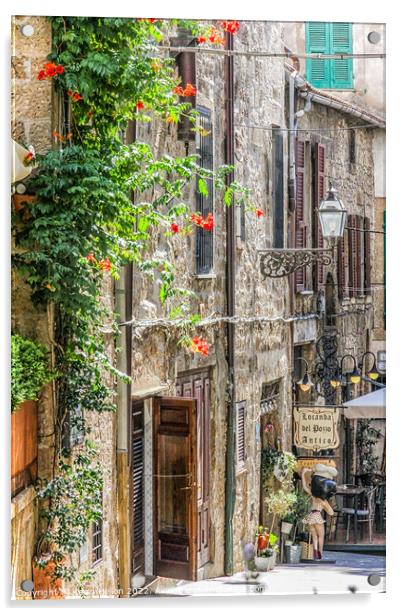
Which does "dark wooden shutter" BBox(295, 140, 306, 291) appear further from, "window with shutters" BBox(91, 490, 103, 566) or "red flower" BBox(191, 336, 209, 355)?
"window with shutters" BBox(91, 490, 103, 566)

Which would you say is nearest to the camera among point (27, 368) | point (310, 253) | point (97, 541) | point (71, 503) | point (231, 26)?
point (27, 368)

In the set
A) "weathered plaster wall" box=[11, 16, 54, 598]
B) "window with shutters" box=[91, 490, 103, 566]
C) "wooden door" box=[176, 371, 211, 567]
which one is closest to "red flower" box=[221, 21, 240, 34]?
"weathered plaster wall" box=[11, 16, 54, 598]

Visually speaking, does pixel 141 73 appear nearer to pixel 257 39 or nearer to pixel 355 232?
pixel 257 39

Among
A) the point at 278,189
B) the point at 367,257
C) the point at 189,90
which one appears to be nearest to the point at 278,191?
the point at 278,189

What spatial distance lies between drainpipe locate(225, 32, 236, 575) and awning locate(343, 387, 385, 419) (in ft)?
1.78

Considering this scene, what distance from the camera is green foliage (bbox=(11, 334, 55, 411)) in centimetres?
503

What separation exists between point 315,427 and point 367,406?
0.26 meters

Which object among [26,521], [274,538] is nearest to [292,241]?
[274,538]

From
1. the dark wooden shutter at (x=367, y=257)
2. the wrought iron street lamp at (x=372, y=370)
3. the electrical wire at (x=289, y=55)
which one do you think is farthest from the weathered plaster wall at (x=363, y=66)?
the wrought iron street lamp at (x=372, y=370)

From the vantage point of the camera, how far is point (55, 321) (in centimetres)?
518

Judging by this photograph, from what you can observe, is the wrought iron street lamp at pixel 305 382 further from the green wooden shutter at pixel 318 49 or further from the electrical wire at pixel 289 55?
the electrical wire at pixel 289 55

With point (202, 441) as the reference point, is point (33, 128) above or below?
above

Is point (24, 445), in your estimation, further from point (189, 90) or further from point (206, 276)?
point (189, 90)

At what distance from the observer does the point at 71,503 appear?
5203 mm
